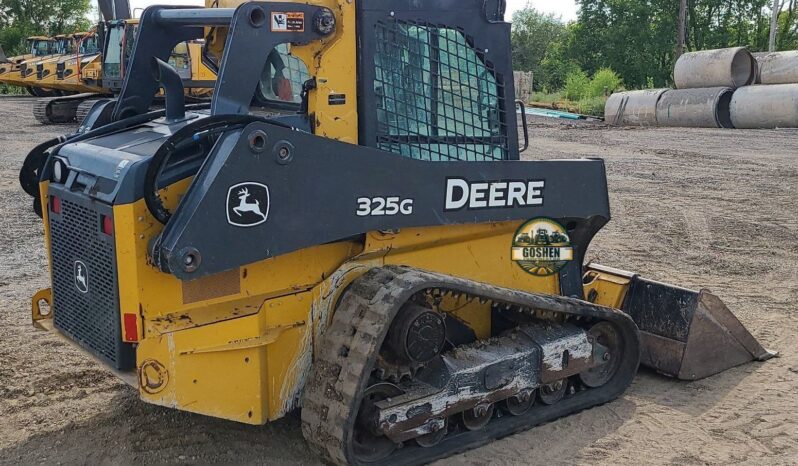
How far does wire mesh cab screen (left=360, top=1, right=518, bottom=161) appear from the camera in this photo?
13.6 feet

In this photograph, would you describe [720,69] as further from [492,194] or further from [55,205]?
[55,205]

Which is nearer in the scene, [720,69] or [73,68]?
[720,69]

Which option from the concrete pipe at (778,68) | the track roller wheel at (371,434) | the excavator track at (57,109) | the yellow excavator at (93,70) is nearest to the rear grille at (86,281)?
the track roller wheel at (371,434)

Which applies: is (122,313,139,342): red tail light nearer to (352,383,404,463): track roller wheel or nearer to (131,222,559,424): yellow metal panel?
(131,222,559,424): yellow metal panel

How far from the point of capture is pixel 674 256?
8.61 metres

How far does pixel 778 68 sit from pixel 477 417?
20.9m

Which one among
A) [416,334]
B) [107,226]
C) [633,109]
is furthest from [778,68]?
[107,226]

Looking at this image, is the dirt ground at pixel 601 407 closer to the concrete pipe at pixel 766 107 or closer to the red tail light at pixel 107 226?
the red tail light at pixel 107 226

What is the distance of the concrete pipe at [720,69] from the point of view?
73.7 ft

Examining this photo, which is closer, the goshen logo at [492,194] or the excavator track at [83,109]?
the goshen logo at [492,194]

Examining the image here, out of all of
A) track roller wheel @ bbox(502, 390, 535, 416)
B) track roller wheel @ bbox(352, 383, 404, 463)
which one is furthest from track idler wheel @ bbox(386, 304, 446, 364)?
track roller wheel @ bbox(502, 390, 535, 416)

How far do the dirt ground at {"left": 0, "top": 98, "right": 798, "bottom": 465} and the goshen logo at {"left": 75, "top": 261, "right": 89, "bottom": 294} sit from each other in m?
0.83

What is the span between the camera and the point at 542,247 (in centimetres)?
485

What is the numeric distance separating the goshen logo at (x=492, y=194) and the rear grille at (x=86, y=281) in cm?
163
